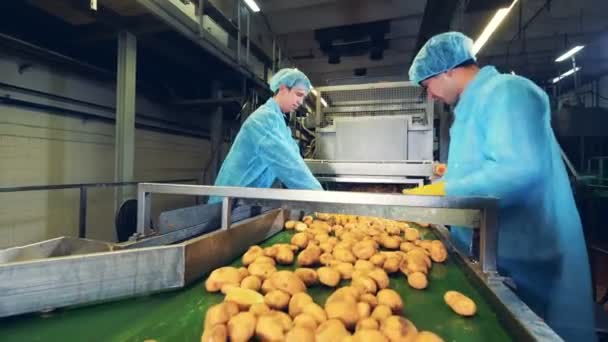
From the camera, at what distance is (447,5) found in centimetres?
289

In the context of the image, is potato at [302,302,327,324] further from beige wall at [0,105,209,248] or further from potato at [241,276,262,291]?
beige wall at [0,105,209,248]

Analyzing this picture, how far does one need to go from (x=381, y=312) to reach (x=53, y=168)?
3539 millimetres

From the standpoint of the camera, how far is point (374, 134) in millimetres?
2523

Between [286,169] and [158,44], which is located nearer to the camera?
[286,169]

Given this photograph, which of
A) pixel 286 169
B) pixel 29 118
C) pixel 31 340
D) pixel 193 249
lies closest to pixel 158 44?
pixel 29 118

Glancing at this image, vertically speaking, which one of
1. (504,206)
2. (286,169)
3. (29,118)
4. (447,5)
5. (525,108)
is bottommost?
(504,206)

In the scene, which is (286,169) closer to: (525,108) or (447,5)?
(525,108)

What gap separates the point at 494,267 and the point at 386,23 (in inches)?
181

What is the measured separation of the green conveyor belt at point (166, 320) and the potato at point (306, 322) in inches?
6.1

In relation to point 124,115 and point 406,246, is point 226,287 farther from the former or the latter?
point 124,115

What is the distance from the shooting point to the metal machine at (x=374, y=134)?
87.8 inches

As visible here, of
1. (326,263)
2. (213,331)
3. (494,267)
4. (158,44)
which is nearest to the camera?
(213,331)

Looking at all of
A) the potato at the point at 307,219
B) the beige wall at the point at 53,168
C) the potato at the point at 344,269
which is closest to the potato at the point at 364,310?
the potato at the point at 344,269

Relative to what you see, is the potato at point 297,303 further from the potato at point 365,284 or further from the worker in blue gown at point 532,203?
the worker in blue gown at point 532,203
